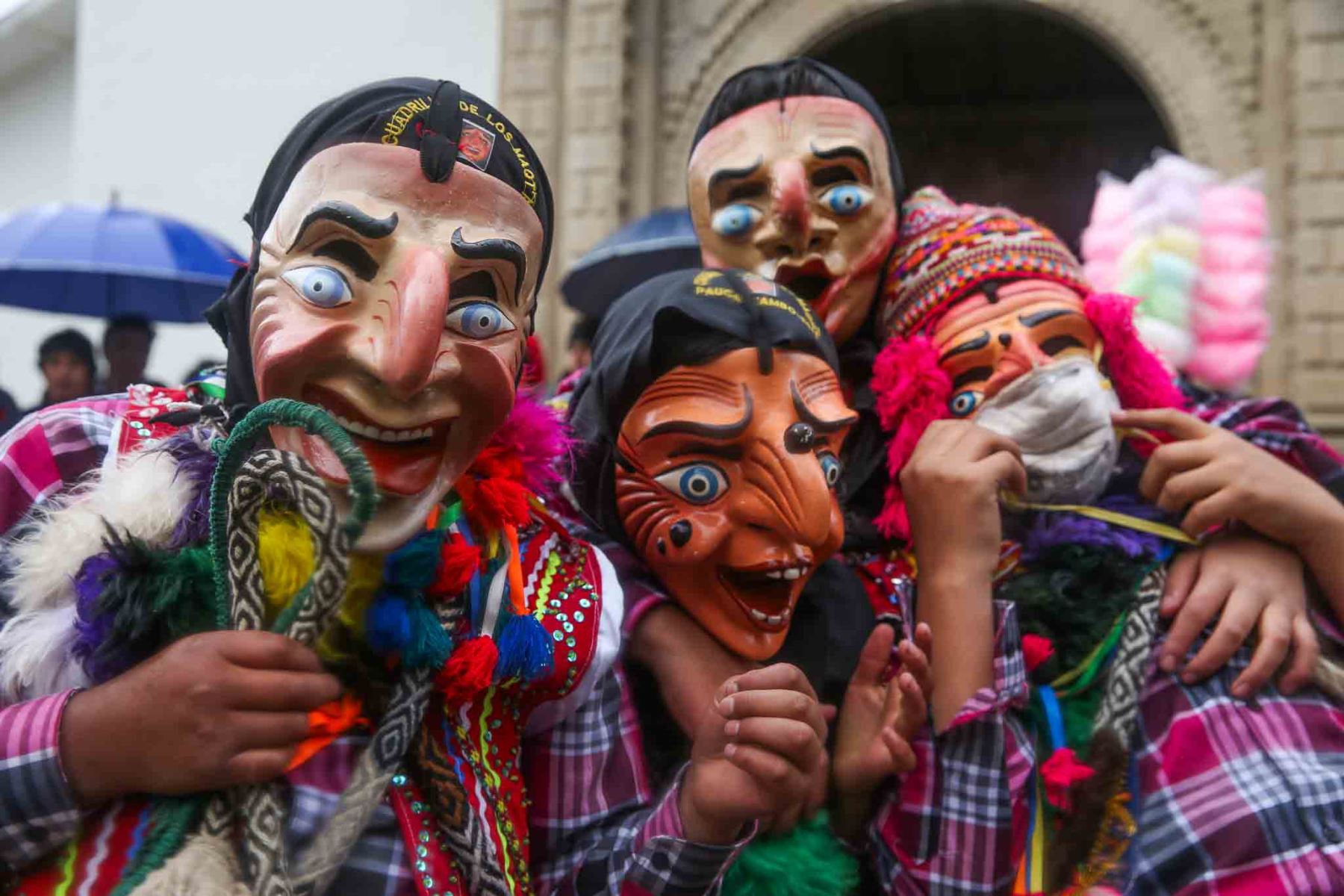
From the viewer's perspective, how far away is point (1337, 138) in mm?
5719

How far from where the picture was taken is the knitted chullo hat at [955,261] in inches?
68.9

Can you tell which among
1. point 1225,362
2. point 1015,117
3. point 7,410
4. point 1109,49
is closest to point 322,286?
point 1225,362

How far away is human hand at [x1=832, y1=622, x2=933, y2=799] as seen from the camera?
142cm

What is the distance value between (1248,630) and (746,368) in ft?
2.42

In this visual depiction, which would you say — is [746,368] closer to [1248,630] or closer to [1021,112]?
[1248,630]

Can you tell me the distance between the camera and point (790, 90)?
1868mm

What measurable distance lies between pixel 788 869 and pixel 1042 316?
0.82m

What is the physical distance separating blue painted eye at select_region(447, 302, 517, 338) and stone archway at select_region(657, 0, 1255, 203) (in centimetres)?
544

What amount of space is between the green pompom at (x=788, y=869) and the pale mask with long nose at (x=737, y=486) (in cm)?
22

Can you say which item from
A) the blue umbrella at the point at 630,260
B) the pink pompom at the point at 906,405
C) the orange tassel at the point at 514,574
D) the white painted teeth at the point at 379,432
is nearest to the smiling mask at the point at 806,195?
the pink pompom at the point at 906,405

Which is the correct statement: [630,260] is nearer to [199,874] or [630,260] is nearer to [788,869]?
[788,869]

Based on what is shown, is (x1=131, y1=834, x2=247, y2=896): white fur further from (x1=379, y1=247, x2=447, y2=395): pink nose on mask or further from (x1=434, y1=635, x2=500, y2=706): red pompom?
(x1=379, y1=247, x2=447, y2=395): pink nose on mask

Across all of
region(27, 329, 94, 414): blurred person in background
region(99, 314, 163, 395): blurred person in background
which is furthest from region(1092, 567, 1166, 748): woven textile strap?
region(27, 329, 94, 414): blurred person in background

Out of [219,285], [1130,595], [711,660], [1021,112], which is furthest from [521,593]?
[1021,112]
